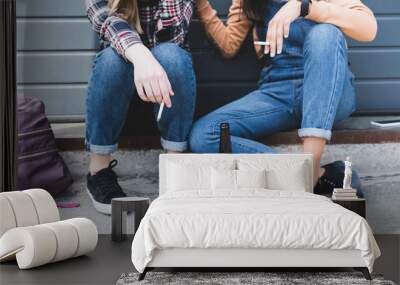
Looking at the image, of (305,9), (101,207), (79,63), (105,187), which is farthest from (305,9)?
(101,207)

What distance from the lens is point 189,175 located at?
5934 millimetres

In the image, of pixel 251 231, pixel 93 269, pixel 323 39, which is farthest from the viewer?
pixel 323 39

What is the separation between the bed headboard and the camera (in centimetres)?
615

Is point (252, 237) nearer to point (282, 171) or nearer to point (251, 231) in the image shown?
point (251, 231)

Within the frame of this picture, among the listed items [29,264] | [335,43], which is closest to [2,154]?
[29,264]

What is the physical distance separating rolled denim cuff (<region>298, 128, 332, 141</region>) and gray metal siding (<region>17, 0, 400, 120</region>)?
1.18 ft

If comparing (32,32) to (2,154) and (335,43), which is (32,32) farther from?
(335,43)

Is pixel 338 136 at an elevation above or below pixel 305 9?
below

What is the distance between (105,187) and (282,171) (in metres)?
1.63

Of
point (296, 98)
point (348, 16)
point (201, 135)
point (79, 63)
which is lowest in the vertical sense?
point (201, 135)

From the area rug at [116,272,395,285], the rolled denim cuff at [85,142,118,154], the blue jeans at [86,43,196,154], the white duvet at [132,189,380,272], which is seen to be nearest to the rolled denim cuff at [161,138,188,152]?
the blue jeans at [86,43,196,154]

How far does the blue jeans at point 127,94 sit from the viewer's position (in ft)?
20.9

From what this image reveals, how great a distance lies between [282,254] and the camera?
15.2ft

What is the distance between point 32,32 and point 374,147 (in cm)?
318
